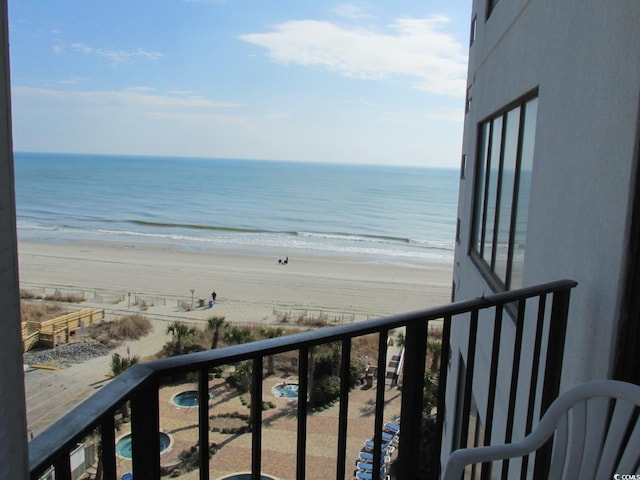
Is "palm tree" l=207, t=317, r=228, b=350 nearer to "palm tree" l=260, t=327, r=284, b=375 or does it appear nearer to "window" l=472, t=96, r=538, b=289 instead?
"palm tree" l=260, t=327, r=284, b=375

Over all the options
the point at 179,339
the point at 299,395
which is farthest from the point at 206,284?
the point at 299,395

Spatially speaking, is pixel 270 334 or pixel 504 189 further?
pixel 270 334

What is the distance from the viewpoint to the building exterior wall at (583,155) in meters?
1.69

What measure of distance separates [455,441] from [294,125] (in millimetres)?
105690

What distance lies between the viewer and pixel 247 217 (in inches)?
1581

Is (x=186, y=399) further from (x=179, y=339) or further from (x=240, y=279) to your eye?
(x=240, y=279)

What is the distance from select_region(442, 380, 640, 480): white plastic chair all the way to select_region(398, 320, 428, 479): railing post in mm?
190

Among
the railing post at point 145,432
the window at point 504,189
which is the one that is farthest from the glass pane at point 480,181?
the railing post at point 145,432

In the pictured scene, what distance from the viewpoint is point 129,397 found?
93 centimetres

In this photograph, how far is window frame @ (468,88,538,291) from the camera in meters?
3.49

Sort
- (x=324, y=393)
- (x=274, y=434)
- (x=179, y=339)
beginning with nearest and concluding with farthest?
(x=274, y=434) < (x=324, y=393) < (x=179, y=339)

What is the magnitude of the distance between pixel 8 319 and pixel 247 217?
3993cm

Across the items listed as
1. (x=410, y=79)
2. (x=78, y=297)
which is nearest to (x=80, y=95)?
(x=410, y=79)

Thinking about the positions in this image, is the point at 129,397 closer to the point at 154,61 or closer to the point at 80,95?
the point at 154,61
